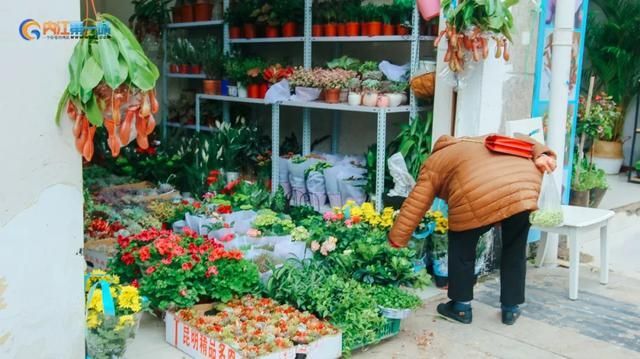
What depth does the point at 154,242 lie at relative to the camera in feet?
12.3

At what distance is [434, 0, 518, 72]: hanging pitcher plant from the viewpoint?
4.35 metres

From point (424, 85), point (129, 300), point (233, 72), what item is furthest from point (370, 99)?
point (129, 300)

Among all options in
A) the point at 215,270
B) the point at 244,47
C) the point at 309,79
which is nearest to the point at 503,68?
the point at 309,79

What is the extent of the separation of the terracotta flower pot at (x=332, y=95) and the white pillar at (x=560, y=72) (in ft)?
5.74

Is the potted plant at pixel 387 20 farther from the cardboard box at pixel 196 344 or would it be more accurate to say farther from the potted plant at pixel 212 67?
the cardboard box at pixel 196 344

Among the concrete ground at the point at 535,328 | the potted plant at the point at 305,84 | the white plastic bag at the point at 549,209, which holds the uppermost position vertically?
the potted plant at the point at 305,84

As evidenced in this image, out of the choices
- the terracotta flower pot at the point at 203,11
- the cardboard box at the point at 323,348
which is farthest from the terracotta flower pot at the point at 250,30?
the cardboard box at the point at 323,348

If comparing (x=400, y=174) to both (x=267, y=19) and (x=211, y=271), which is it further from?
(x=267, y=19)

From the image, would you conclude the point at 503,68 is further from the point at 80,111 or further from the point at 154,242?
the point at 80,111

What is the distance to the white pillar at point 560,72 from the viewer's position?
16.3 ft

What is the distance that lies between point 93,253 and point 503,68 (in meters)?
3.07

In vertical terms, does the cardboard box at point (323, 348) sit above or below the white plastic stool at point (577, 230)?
below

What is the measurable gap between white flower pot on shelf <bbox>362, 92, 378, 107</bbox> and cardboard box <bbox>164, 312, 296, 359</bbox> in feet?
8.42

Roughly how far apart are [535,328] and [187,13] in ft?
18.3
